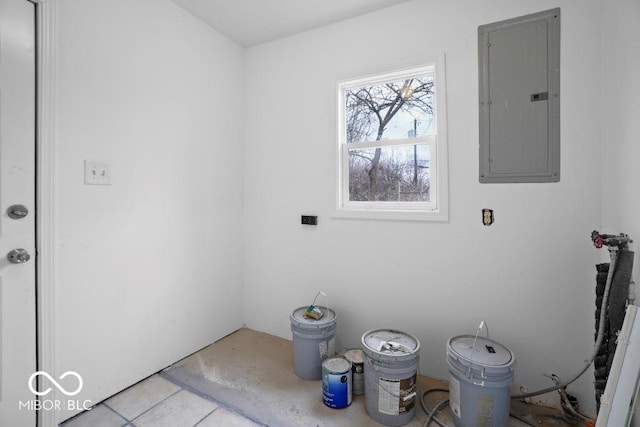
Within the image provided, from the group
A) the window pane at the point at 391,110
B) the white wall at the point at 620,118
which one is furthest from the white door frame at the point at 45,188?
the white wall at the point at 620,118

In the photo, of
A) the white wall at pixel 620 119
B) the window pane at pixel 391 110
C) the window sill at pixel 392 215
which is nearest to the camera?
the white wall at pixel 620 119

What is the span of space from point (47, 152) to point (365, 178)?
1942mm

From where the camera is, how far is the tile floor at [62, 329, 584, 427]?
1.65 meters

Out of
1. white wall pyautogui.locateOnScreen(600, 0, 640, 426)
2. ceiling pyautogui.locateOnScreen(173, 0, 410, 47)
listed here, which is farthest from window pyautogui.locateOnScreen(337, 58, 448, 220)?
white wall pyautogui.locateOnScreen(600, 0, 640, 426)

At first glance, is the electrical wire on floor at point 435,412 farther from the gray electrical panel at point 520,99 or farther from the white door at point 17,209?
the white door at point 17,209

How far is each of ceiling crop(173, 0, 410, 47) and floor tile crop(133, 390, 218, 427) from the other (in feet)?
8.72

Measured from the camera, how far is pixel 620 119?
143 centimetres

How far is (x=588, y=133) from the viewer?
1.64m

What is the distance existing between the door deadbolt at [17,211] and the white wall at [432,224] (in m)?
1.54

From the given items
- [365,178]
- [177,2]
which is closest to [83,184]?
[177,2]

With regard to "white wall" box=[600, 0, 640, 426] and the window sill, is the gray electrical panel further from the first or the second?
the window sill

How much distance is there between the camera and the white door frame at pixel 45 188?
4.86 feet

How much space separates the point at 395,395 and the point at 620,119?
178cm

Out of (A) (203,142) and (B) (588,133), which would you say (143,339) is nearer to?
(A) (203,142)
